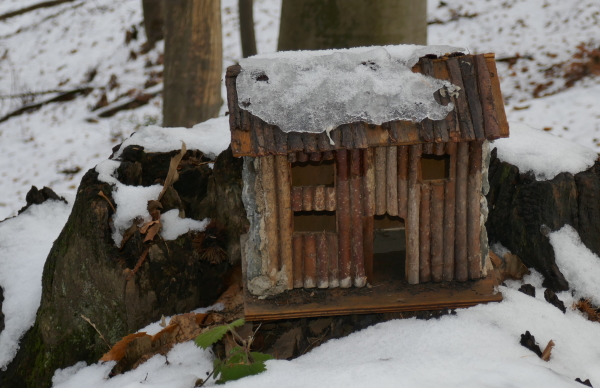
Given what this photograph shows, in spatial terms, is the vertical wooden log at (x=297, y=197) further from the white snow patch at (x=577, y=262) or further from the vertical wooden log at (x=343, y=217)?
the white snow patch at (x=577, y=262)

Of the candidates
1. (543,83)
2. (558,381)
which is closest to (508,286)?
(558,381)

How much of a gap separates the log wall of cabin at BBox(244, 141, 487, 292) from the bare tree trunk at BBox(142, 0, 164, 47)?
11.0 m

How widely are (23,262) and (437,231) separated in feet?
12.8

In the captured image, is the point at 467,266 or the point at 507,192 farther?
the point at 507,192

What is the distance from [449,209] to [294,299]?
1.23 m

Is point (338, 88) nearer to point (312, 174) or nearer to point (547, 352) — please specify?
point (312, 174)

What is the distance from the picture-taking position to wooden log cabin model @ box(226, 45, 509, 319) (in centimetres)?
343

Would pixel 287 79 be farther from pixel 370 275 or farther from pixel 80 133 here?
pixel 80 133

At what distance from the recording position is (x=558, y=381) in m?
3.11

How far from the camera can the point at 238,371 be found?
327 cm

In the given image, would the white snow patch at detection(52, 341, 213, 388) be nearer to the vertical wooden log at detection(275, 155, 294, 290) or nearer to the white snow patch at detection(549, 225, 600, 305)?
the vertical wooden log at detection(275, 155, 294, 290)

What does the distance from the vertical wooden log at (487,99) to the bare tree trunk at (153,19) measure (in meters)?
11.3

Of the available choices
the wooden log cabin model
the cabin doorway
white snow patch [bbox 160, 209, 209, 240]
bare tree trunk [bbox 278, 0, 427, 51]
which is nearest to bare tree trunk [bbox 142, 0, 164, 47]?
bare tree trunk [bbox 278, 0, 427, 51]

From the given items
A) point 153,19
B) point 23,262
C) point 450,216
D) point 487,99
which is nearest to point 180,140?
point 23,262
